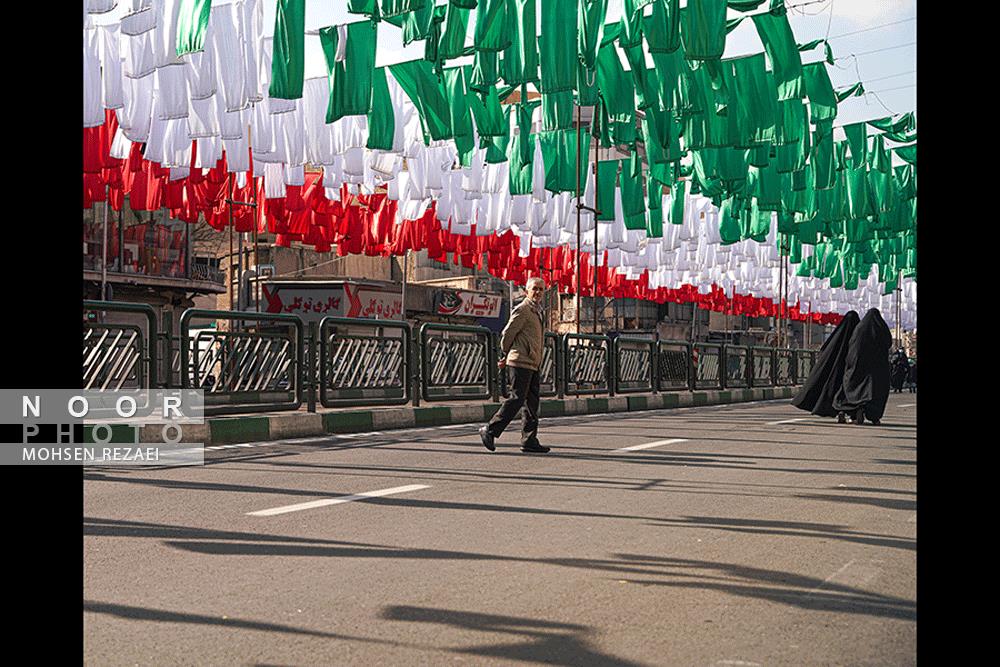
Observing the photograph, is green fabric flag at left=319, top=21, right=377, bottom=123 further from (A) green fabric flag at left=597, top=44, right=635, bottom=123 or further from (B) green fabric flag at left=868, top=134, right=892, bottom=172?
(B) green fabric flag at left=868, top=134, right=892, bottom=172

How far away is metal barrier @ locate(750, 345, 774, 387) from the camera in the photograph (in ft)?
105

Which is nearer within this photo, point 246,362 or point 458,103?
point 246,362

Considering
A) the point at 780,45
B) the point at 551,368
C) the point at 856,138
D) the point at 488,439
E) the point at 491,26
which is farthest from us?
the point at 551,368

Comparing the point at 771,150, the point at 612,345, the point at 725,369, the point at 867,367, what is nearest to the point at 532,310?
the point at 867,367

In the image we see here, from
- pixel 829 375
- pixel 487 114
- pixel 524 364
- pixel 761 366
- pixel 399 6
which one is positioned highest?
pixel 399 6

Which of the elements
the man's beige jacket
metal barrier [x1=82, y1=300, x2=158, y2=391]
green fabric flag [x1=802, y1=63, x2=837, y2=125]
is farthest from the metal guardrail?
green fabric flag [x1=802, y1=63, x2=837, y2=125]

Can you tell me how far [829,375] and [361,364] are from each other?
702 centimetres

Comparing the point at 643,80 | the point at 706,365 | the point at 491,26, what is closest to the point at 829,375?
the point at 643,80

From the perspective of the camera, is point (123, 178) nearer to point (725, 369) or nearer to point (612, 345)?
point (612, 345)

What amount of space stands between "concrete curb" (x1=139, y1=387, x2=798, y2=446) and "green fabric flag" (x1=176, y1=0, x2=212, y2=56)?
4144mm

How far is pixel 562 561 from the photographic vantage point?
5.08 m

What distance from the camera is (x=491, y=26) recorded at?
12.0m

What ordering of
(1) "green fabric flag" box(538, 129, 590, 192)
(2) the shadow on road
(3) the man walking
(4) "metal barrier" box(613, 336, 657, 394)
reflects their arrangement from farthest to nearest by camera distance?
1. (4) "metal barrier" box(613, 336, 657, 394)
2. (1) "green fabric flag" box(538, 129, 590, 192)
3. (3) the man walking
4. (2) the shadow on road

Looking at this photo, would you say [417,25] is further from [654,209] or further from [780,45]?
[654,209]
